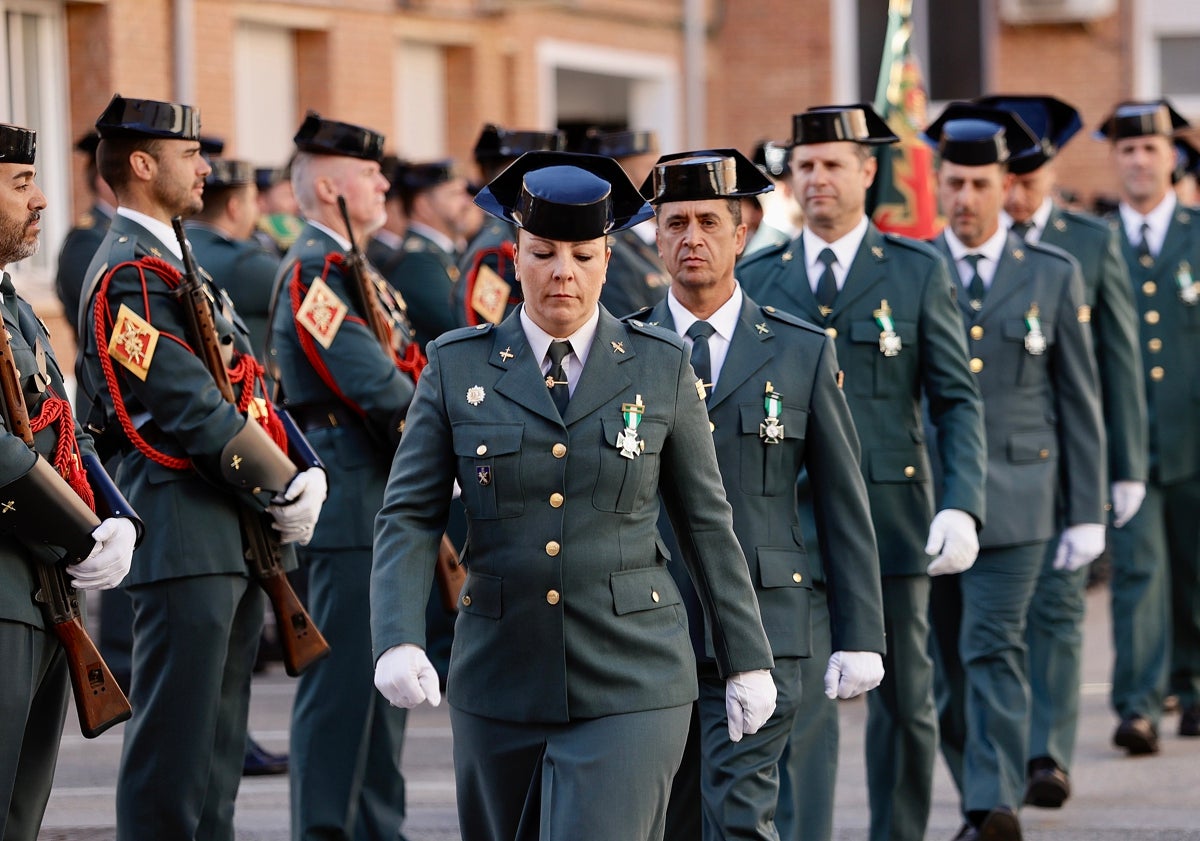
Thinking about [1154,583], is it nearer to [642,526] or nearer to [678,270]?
[678,270]

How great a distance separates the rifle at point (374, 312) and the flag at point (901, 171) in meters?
4.01

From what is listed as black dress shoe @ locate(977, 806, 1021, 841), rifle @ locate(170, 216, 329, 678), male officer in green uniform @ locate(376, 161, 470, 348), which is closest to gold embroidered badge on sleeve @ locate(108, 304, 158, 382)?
rifle @ locate(170, 216, 329, 678)

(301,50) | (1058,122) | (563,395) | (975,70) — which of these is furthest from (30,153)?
(975,70)

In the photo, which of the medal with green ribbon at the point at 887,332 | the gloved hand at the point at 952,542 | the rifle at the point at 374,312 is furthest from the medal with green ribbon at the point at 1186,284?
the rifle at the point at 374,312

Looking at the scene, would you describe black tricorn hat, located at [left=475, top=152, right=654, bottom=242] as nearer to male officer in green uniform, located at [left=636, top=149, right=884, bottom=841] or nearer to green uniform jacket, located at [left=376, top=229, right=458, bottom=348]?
male officer in green uniform, located at [left=636, top=149, right=884, bottom=841]

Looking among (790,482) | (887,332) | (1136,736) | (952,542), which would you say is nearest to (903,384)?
(887,332)

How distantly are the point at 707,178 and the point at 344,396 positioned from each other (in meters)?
1.62

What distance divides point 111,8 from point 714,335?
11.3 meters

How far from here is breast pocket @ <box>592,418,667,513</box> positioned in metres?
4.45

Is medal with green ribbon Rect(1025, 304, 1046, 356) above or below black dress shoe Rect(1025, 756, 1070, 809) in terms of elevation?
above

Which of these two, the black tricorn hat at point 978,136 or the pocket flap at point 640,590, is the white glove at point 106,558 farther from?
the black tricorn hat at point 978,136

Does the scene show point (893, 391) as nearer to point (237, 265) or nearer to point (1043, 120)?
point (1043, 120)

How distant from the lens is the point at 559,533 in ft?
14.5

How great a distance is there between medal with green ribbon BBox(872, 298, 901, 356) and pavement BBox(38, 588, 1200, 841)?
178cm
